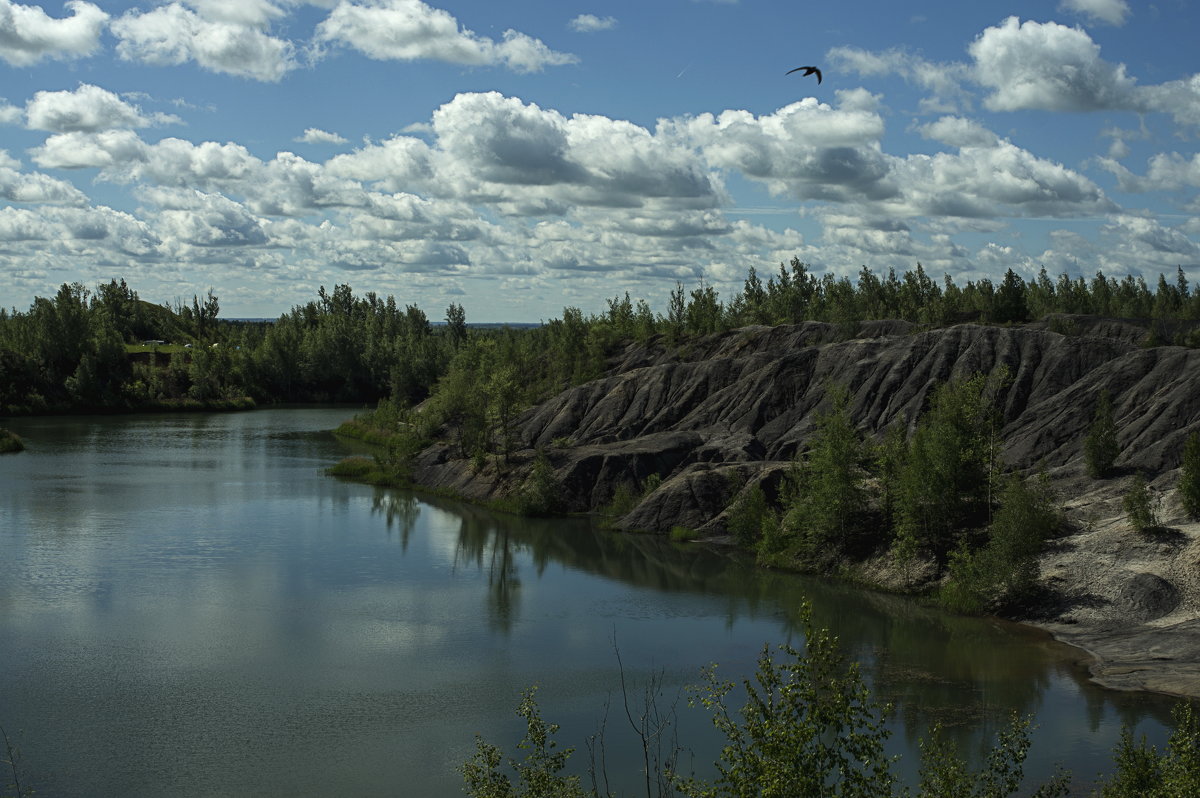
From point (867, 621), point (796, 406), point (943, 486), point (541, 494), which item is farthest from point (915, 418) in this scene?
point (867, 621)

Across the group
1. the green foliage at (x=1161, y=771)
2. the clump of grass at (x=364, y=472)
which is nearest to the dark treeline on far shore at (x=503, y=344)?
the clump of grass at (x=364, y=472)

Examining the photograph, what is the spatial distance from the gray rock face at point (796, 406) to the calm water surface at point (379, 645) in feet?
22.0

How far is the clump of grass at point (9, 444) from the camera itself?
357 ft

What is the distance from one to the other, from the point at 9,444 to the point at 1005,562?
326ft

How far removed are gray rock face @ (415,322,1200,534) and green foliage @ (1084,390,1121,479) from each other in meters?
1.20

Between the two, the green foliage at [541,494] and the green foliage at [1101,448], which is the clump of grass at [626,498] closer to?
the green foliage at [541,494]

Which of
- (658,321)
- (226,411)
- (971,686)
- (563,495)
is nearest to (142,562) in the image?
(563,495)

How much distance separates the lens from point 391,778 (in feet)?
106

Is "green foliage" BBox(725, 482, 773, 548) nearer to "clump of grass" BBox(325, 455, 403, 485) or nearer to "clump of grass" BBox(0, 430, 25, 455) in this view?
"clump of grass" BBox(325, 455, 403, 485)

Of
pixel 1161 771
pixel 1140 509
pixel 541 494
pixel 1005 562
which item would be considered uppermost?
pixel 1140 509

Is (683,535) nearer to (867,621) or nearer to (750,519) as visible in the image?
(750,519)

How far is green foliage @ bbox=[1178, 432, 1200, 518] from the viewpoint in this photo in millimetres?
53438

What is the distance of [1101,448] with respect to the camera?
204 feet

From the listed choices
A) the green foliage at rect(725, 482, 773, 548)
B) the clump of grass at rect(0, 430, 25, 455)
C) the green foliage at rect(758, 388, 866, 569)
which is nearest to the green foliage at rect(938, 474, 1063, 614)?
the green foliage at rect(758, 388, 866, 569)
